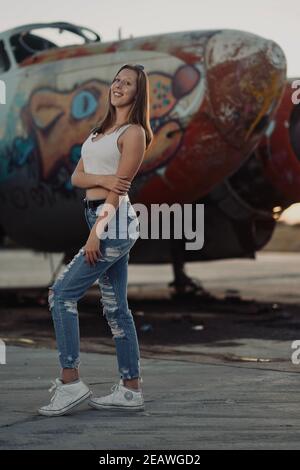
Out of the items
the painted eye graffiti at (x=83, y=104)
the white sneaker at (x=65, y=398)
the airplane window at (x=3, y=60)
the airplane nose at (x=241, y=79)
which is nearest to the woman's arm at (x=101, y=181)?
the white sneaker at (x=65, y=398)

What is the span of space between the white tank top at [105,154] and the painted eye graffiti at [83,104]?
23.7 feet

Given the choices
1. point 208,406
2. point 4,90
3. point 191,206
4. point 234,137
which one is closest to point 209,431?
point 208,406

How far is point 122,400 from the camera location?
262 inches

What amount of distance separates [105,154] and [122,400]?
146 centimetres

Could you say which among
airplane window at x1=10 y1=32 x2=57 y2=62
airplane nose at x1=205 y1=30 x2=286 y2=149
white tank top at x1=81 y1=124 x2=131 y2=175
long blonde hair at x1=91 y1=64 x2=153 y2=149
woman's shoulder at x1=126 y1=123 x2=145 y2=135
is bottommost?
white tank top at x1=81 y1=124 x2=131 y2=175

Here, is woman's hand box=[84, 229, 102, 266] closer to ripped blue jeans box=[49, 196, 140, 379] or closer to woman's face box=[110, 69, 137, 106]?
ripped blue jeans box=[49, 196, 140, 379]

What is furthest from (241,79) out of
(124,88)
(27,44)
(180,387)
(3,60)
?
(124,88)

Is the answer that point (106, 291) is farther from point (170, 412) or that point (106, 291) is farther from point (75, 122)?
point (75, 122)

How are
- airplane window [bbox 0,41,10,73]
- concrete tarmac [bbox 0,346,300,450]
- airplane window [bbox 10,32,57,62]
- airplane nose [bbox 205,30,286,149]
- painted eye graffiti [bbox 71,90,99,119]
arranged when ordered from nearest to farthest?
concrete tarmac [bbox 0,346,300,450] < airplane nose [bbox 205,30,286,149] < painted eye graffiti [bbox 71,90,99,119] < airplane window [bbox 0,41,10,73] < airplane window [bbox 10,32,57,62]

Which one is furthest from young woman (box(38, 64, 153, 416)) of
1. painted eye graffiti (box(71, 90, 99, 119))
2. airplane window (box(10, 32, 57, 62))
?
airplane window (box(10, 32, 57, 62))

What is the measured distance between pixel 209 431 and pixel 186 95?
304 inches

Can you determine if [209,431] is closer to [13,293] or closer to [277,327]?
[277,327]

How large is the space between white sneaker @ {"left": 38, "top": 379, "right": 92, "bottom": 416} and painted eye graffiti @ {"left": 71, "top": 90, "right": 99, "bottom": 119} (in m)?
7.53

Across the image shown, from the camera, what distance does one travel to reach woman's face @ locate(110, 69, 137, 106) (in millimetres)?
6652
